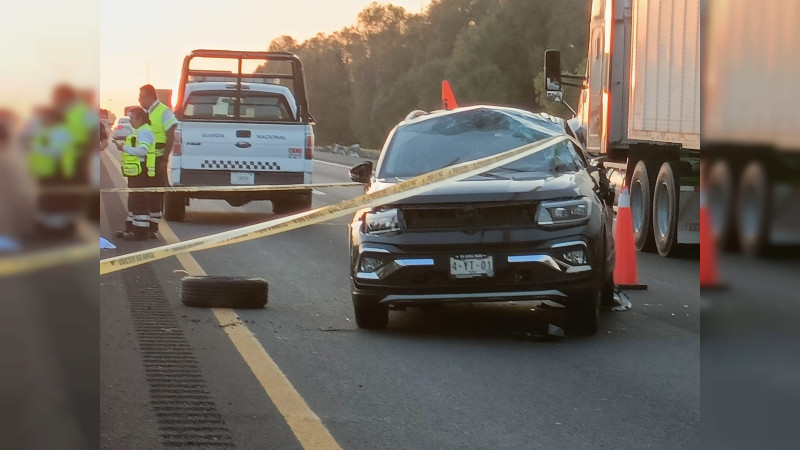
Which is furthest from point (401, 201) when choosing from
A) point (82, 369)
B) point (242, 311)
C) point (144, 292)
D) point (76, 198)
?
point (76, 198)

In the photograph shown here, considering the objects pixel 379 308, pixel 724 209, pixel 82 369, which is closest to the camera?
pixel 724 209

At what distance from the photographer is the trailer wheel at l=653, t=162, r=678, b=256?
13453mm

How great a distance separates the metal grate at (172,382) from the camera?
508 cm

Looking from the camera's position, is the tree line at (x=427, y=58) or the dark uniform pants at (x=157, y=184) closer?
the dark uniform pants at (x=157, y=184)

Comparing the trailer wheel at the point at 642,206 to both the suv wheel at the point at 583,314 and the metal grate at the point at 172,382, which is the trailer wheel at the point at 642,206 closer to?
the metal grate at the point at 172,382

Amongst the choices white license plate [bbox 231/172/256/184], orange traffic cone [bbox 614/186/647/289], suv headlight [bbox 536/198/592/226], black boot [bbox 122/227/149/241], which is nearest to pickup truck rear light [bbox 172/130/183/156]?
white license plate [bbox 231/172/256/184]

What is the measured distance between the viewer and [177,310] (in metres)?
9.21

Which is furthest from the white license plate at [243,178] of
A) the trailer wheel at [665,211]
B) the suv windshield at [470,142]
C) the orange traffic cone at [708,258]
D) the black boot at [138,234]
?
the orange traffic cone at [708,258]

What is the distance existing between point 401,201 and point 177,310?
2420 millimetres

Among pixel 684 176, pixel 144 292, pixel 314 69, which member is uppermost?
Answer: pixel 314 69

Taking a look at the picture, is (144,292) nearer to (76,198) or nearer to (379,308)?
(379,308)

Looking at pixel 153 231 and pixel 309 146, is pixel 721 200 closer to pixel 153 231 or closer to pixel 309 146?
pixel 153 231

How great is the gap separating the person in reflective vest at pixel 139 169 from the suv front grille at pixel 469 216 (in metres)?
7.44

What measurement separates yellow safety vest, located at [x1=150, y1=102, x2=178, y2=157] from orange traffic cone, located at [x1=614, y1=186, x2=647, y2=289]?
5.85m
